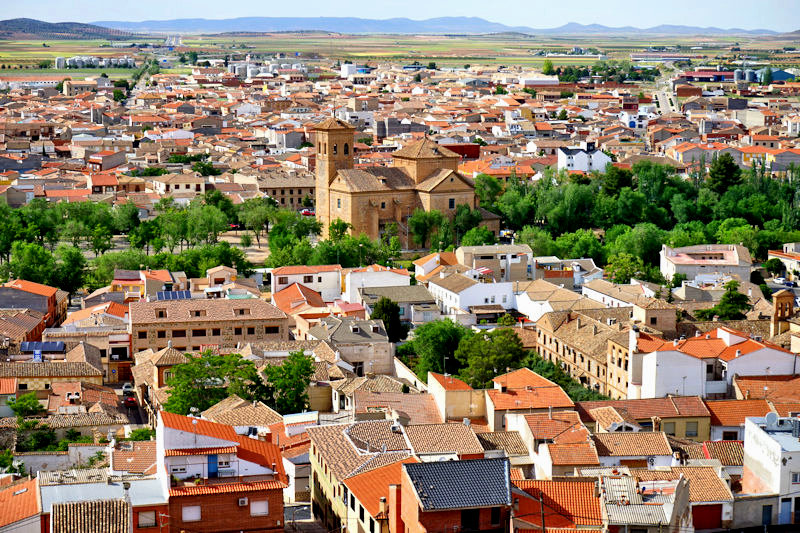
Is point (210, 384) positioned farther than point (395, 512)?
Yes

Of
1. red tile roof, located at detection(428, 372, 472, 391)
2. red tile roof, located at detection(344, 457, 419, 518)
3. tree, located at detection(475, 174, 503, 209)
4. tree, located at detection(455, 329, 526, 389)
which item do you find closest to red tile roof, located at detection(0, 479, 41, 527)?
red tile roof, located at detection(344, 457, 419, 518)

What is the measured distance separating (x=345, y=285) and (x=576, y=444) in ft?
46.1

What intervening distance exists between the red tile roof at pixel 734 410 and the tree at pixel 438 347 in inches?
221

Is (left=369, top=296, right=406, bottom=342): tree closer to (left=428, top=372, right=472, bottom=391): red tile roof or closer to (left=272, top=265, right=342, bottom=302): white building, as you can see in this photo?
(left=272, top=265, right=342, bottom=302): white building

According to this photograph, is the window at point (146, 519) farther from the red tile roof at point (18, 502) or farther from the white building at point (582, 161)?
the white building at point (582, 161)

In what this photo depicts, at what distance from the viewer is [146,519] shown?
12.6 metres

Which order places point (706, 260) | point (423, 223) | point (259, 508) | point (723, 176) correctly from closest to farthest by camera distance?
point (259, 508) → point (706, 260) → point (423, 223) → point (723, 176)

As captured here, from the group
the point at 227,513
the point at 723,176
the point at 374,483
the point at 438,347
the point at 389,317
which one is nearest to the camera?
the point at 227,513

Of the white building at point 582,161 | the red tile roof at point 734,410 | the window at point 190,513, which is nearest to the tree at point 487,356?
the red tile roof at point 734,410

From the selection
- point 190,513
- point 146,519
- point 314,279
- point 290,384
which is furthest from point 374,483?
point 314,279

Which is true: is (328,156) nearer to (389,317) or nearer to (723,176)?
(389,317)

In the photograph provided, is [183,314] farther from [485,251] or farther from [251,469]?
[251,469]

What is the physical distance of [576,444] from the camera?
15484 millimetres

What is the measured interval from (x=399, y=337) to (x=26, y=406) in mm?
8980
